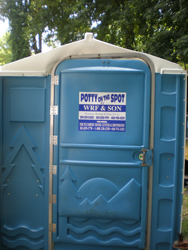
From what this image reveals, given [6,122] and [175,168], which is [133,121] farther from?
[6,122]

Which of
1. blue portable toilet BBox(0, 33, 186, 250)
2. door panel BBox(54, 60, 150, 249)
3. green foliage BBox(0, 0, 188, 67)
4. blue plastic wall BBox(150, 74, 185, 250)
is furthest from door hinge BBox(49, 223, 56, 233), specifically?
green foliage BBox(0, 0, 188, 67)

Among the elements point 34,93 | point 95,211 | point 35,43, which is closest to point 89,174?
point 95,211

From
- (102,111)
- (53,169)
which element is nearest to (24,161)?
(53,169)

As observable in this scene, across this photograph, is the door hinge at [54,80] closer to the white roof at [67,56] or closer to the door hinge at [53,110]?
the white roof at [67,56]

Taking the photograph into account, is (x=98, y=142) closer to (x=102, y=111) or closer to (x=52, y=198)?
(x=102, y=111)

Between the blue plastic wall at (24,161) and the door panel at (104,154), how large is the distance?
0.79 feet

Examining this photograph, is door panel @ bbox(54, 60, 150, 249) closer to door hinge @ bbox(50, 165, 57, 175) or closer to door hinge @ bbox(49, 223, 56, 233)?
door hinge @ bbox(50, 165, 57, 175)

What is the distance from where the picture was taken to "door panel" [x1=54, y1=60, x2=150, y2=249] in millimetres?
2650

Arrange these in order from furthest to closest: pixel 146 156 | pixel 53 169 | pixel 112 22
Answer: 1. pixel 112 22
2. pixel 53 169
3. pixel 146 156

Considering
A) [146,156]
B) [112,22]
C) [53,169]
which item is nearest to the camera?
[146,156]

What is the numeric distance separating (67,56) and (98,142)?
113 centimetres

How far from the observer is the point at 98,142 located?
2.69 meters

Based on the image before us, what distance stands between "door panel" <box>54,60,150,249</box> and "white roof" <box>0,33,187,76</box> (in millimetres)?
142

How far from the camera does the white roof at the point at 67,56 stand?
263 cm
